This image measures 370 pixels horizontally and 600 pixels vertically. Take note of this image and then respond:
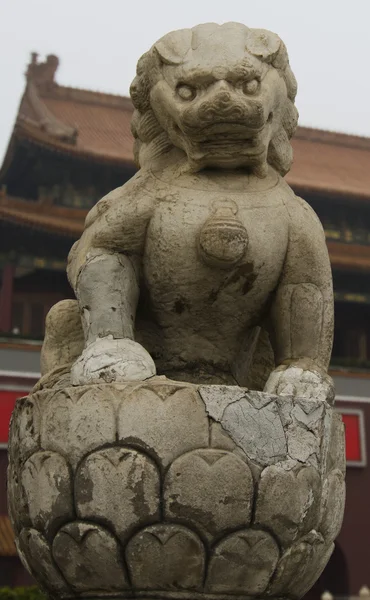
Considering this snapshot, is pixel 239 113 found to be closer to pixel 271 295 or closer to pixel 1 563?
pixel 271 295

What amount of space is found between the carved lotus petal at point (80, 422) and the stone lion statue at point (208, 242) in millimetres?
109

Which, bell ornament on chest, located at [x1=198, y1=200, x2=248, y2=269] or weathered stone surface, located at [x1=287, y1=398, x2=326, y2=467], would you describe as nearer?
weathered stone surface, located at [x1=287, y1=398, x2=326, y2=467]

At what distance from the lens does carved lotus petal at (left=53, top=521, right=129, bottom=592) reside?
1834mm

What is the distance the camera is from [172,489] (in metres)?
1.81

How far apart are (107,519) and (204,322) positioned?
579mm

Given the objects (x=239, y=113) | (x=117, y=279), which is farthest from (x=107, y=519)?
(x=239, y=113)

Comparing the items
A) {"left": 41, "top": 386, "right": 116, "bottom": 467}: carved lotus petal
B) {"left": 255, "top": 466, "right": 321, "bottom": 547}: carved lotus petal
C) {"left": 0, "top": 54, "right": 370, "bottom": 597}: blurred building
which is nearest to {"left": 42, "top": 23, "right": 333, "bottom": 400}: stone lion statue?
{"left": 41, "top": 386, "right": 116, "bottom": 467}: carved lotus petal

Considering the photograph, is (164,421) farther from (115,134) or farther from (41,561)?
(115,134)

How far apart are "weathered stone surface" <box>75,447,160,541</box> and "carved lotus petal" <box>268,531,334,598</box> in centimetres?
32

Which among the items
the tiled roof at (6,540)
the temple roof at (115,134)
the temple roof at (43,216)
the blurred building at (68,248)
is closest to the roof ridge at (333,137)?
the temple roof at (115,134)

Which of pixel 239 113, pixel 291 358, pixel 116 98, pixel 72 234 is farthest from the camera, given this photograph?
pixel 116 98

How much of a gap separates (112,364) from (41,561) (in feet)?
1.48

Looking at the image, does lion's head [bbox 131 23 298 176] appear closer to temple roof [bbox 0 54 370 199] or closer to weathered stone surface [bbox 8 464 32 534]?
weathered stone surface [bbox 8 464 32 534]

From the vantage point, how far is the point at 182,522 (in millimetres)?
1817
